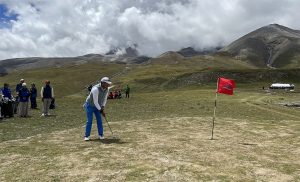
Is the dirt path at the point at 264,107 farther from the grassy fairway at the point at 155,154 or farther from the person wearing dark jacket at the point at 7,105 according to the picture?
the person wearing dark jacket at the point at 7,105

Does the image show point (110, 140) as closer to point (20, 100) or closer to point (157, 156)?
point (157, 156)

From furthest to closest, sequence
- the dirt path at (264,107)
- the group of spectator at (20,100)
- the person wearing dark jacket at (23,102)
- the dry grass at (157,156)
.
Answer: the dirt path at (264,107) < the person wearing dark jacket at (23,102) < the group of spectator at (20,100) < the dry grass at (157,156)

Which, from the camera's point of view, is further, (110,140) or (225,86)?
(225,86)

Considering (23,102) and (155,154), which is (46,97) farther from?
(155,154)

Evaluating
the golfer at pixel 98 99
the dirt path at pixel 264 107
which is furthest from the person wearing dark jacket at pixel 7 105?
the dirt path at pixel 264 107

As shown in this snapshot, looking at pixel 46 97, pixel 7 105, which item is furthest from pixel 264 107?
pixel 7 105

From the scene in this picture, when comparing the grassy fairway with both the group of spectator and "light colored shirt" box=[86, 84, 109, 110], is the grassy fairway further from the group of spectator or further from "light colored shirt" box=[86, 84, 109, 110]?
the group of spectator

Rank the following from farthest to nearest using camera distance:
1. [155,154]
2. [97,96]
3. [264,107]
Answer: [264,107] < [97,96] < [155,154]

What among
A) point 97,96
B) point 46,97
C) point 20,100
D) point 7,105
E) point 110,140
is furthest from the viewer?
point 46,97

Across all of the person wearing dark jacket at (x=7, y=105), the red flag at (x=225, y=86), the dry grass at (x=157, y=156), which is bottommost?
the dry grass at (x=157, y=156)

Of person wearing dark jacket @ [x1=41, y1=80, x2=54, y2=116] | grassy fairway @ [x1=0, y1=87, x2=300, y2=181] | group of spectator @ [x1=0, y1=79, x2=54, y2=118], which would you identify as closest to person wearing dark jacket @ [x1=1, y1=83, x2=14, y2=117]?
group of spectator @ [x1=0, y1=79, x2=54, y2=118]

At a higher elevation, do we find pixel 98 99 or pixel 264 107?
pixel 98 99

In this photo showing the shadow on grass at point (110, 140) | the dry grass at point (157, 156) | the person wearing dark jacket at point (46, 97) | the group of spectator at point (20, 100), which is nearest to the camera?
the dry grass at point (157, 156)

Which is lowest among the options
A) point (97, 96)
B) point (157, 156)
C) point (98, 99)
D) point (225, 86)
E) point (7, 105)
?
point (157, 156)
